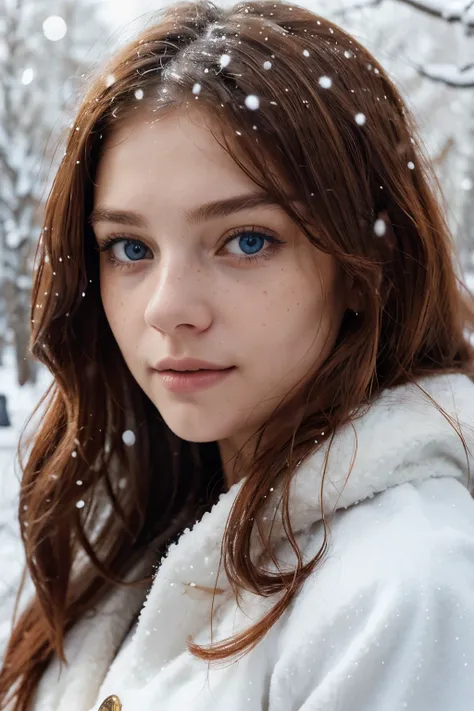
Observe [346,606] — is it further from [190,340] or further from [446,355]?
[446,355]

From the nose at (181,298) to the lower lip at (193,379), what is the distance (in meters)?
0.08

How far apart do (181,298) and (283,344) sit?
176mm

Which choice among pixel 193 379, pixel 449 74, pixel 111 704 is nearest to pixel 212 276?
pixel 193 379

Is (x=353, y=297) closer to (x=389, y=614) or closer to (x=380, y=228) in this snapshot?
(x=380, y=228)

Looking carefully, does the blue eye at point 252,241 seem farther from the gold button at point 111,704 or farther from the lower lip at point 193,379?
the gold button at point 111,704

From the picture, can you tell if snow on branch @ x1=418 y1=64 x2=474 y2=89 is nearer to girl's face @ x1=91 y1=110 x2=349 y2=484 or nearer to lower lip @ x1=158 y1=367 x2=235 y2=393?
girl's face @ x1=91 y1=110 x2=349 y2=484

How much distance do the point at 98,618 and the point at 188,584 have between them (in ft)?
1.45

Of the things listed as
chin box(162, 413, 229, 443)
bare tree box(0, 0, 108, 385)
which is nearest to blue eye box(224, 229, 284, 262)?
chin box(162, 413, 229, 443)

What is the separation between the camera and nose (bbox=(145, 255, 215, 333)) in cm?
96

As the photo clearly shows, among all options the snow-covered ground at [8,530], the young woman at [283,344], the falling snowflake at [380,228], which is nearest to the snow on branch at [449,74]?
the snow-covered ground at [8,530]

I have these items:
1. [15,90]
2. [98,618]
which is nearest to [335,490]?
[98,618]

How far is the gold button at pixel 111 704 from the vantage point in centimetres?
106

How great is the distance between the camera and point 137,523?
1.53 meters

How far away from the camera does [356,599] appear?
80 cm
